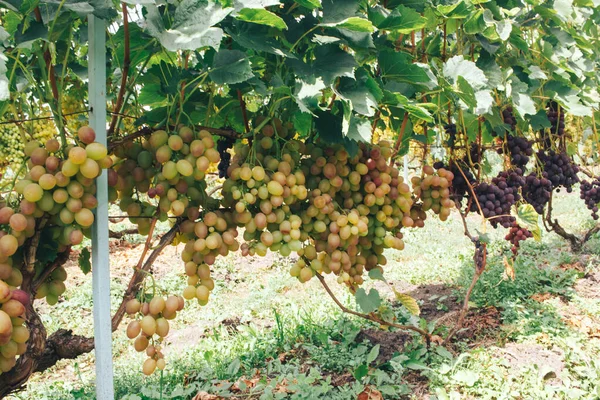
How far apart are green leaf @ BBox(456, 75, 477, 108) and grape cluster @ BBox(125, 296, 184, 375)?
4.01 ft

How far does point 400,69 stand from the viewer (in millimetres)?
1658

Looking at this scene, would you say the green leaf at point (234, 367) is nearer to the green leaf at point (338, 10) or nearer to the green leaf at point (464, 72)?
the green leaf at point (464, 72)

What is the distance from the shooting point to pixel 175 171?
128cm

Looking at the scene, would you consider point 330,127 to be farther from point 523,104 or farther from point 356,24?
point 523,104

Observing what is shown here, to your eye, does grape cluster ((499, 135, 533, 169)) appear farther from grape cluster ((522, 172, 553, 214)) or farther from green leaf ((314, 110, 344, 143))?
green leaf ((314, 110, 344, 143))

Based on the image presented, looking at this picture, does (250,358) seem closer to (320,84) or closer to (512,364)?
(512,364)

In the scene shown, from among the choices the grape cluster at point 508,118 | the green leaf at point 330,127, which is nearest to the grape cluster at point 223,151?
the green leaf at point 330,127

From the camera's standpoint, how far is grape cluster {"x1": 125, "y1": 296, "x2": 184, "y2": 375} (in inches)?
46.6

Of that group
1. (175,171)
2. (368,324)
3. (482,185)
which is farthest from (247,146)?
(368,324)

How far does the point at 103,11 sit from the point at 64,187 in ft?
1.27

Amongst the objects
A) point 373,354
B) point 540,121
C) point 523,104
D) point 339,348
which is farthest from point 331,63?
point 339,348

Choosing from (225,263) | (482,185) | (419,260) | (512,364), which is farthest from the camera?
(225,263)

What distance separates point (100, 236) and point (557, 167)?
2815mm

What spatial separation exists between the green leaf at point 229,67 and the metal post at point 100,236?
0.26 m
